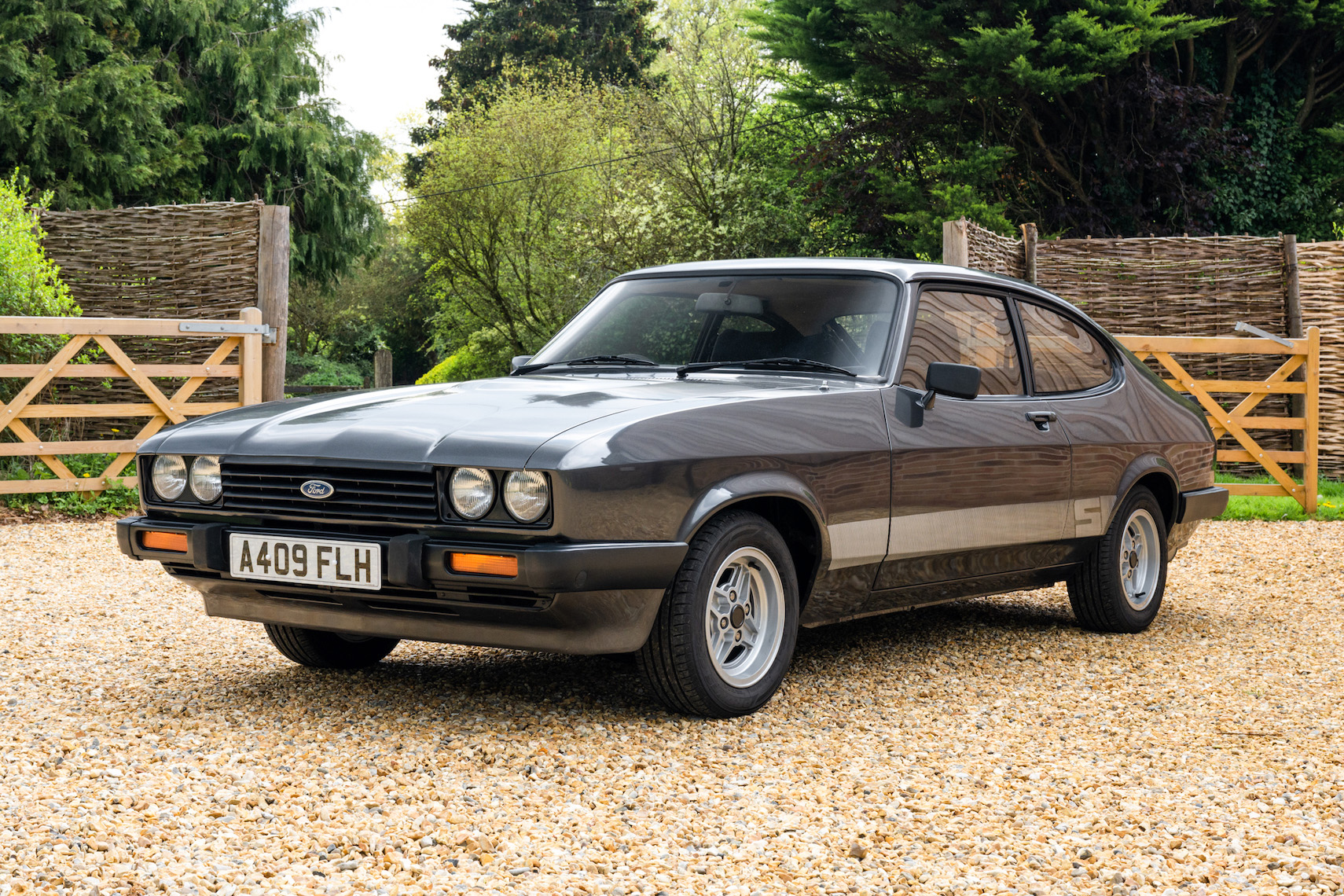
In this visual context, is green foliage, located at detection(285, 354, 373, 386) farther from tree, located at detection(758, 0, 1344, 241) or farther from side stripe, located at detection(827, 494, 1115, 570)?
side stripe, located at detection(827, 494, 1115, 570)

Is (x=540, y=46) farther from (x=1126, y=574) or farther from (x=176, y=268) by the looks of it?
(x=1126, y=574)

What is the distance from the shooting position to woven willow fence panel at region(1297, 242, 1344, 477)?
12.3m

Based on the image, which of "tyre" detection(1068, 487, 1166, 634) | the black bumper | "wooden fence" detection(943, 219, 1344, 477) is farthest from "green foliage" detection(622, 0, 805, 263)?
"tyre" detection(1068, 487, 1166, 634)

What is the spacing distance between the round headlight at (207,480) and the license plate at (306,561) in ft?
0.63

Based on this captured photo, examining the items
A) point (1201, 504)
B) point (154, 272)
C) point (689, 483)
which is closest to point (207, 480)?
point (689, 483)

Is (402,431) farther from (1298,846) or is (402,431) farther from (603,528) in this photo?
(1298,846)

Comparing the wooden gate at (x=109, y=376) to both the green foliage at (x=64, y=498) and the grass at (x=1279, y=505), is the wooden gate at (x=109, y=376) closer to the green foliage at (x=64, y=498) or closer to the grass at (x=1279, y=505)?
the green foliage at (x=64, y=498)

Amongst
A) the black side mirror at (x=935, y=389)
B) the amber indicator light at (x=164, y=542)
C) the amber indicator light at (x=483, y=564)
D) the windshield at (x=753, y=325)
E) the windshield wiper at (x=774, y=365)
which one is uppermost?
the windshield at (x=753, y=325)

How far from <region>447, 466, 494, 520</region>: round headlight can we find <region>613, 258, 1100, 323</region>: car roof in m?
1.78

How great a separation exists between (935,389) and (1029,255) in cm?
756

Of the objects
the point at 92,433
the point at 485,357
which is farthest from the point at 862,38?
the point at 485,357

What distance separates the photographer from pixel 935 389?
4.93 m

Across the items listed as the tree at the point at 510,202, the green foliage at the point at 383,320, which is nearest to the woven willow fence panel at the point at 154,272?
the tree at the point at 510,202

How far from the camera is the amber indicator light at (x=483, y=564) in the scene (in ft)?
12.1
